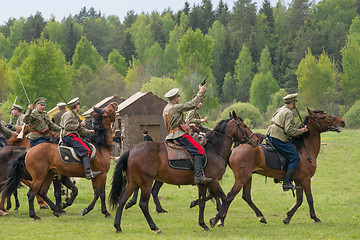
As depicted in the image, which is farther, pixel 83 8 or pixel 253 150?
pixel 83 8

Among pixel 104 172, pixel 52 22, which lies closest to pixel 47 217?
pixel 104 172

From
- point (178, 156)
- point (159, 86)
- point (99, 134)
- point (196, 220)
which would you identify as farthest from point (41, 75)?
point (178, 156)

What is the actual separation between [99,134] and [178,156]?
125 inches

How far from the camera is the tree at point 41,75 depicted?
193ft

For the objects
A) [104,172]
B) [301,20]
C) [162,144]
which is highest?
[301,20]

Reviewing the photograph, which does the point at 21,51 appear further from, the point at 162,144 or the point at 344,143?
the point at 162,144

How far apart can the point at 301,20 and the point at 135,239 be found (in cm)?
9946

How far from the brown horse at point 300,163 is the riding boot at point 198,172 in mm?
1307

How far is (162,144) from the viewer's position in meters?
11.0

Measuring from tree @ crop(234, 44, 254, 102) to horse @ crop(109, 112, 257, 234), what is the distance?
81.0 m

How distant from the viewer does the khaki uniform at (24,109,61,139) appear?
1349 centimetres

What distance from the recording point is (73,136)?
12734 mm

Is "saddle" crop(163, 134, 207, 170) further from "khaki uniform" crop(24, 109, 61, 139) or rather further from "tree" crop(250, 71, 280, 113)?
"tree" crop(250, 71, 280, 113)

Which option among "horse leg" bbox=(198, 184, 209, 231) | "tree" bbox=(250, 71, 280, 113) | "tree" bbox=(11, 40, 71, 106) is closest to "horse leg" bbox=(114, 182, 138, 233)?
"horse leg" bbox=(198, 184, 209, 231)
